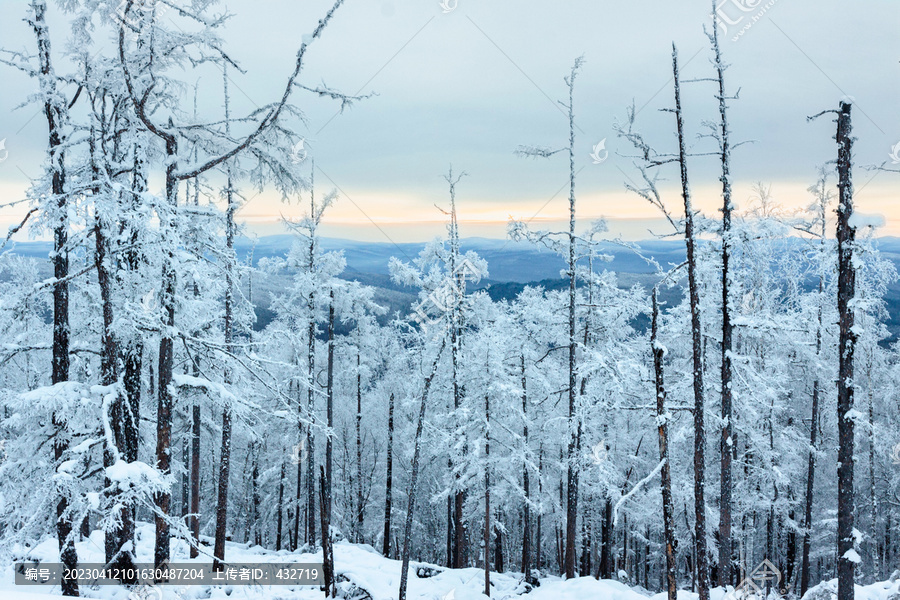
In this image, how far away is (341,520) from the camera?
35.3 meters

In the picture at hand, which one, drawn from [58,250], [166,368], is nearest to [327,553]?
[166,368]

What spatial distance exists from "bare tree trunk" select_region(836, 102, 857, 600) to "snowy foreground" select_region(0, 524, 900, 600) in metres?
4.86

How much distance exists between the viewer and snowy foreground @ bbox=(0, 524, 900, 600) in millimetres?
13834

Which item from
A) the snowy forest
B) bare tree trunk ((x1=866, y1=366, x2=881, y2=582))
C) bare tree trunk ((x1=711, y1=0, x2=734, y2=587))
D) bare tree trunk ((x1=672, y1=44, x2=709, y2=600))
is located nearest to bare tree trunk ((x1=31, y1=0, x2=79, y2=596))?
the snowy forest

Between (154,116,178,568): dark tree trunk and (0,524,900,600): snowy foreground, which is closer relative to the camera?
(154,116,178,568): dark tree trunk

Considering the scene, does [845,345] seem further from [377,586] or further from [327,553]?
[327,553]

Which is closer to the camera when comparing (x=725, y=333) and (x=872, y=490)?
(x=725, y=333)

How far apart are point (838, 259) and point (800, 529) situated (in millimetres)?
16345

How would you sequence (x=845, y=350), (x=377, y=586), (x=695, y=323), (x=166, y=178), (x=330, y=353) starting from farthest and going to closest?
(x=330, y=353) → (x=377, y=586) → (x=695, y=323) → (x=845, y=350) → (x=166, y=178)

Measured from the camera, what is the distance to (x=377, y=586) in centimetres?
1678

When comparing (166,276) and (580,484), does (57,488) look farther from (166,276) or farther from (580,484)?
(580,484)

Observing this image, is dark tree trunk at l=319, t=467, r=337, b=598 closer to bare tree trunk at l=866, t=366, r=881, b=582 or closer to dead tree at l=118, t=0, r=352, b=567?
dead tree at l=118, t=0, r=352, b=567

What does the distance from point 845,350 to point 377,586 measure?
14.9 meters

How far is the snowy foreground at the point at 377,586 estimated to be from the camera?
13.8m
